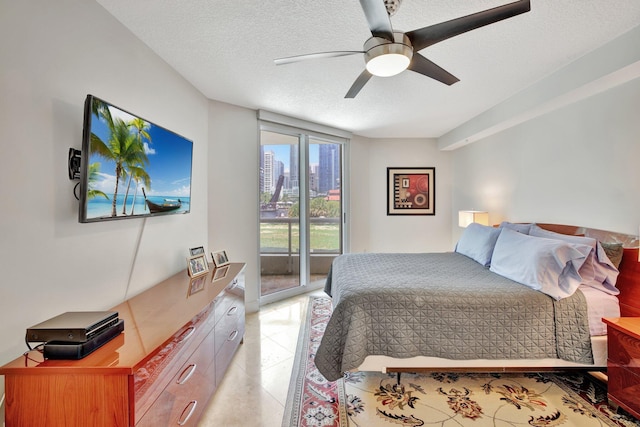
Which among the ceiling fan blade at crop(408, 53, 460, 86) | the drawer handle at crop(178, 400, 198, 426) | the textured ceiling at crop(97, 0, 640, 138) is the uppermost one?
the textured ceiling at crop(97, 0, 640, 138)

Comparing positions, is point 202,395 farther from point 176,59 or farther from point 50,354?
point 176,59

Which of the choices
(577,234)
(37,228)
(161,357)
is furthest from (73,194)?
(577,234)

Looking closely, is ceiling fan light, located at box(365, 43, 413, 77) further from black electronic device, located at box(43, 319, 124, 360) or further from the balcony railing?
the balcony railing

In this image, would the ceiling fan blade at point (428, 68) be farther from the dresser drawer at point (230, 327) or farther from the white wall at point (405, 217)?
the white wall at point (405, 217)

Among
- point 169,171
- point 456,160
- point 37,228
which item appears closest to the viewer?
point 37,228

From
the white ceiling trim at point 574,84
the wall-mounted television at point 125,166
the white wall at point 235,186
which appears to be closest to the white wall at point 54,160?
the wall-mounted television at point 125,166

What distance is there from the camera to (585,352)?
189 cm

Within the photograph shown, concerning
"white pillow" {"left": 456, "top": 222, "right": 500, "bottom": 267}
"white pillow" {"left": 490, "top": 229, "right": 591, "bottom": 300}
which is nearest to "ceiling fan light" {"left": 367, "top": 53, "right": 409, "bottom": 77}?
"white pillow" {"left": 490, "top": 229, "right": 591, "bottom": 300}

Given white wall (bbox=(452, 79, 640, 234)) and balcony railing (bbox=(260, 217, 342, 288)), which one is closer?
white wall (bbox=(452, 79, 640, 234))

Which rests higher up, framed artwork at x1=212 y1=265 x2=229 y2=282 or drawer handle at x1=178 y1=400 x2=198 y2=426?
framed artwork at x1=212 y1=265 x2=229 y2=282

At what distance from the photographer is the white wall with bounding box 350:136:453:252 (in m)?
5.02

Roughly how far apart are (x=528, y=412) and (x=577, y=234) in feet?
5.36

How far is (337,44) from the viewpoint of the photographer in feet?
6.63

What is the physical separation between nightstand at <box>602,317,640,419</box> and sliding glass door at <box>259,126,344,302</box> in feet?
10.3
